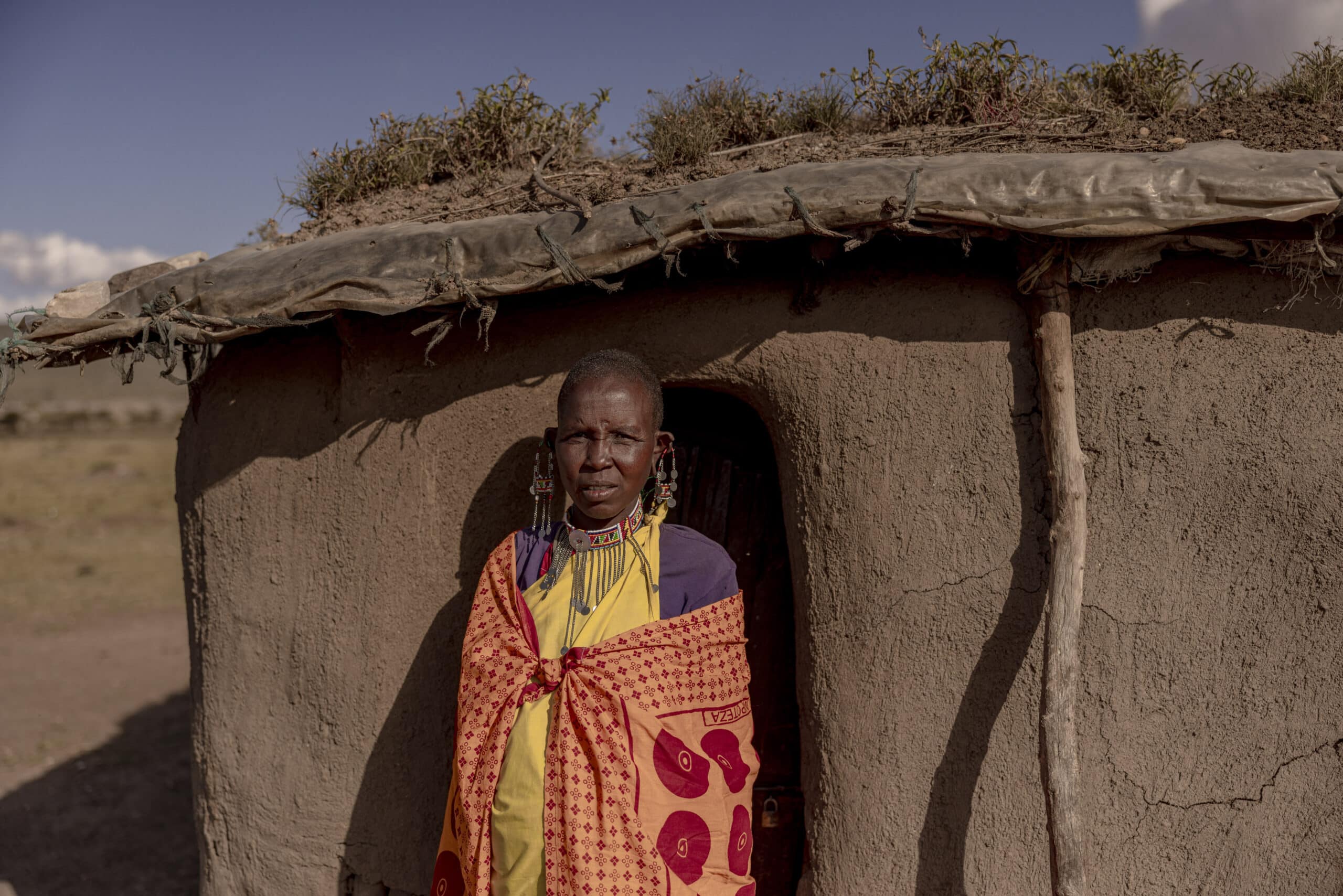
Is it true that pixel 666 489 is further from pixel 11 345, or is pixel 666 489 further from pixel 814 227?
pixel 11 345

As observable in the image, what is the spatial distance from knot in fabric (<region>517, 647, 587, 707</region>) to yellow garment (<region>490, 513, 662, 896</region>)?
19 mm

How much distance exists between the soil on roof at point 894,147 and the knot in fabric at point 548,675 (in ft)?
4.73

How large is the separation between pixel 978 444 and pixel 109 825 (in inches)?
220

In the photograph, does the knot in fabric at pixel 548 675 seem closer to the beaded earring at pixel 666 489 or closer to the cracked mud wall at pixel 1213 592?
the beaded earring at pixel 666 489

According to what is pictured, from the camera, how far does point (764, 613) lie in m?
3.26

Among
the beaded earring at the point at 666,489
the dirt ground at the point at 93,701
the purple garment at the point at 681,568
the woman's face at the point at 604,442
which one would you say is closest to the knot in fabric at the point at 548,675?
the purple garment at the point at 681,568

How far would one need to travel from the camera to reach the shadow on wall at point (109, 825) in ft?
16.0

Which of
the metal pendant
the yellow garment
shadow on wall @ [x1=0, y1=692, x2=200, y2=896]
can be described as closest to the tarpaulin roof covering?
the yellow garment

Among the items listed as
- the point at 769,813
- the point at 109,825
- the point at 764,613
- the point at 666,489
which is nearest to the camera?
the point at 666,489

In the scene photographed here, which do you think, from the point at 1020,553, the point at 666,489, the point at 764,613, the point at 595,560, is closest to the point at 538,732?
the point at 595,560

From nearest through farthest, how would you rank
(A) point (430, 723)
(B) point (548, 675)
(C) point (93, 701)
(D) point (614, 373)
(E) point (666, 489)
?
(B) point (548, 675) → (D) point (614, 373) → (E) point (666, 489) → (A) point (430, 723) → (C) point (93, 701)

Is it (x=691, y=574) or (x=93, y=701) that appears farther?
(x=93, y=701)

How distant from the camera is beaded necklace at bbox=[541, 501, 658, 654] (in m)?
2.48

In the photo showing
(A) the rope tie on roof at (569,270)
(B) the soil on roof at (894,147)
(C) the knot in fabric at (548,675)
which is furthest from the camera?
(B) the soil on roof at (894,147)
